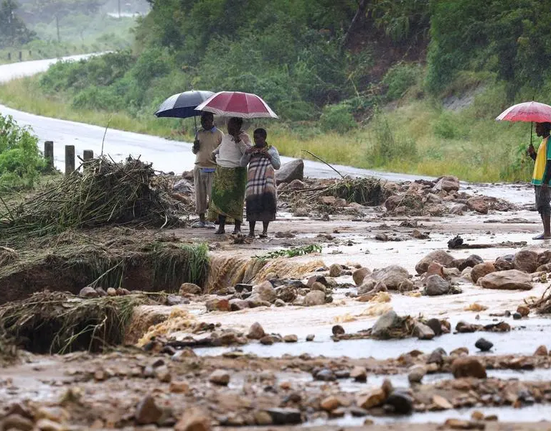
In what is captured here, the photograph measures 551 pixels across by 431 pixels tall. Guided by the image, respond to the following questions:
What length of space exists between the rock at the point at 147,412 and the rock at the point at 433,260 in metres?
5.83

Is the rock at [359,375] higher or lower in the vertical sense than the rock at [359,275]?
lower

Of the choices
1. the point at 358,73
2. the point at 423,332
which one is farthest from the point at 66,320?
the point at 358,73

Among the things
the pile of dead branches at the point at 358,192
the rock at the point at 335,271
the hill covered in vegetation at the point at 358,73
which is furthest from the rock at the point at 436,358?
the hill covered in vegetation at the point at 358,73

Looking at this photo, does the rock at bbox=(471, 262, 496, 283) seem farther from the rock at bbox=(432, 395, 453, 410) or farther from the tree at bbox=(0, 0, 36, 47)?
the tree at bbox=(0, 0, 36, 47)

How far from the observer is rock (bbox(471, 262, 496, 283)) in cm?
1062

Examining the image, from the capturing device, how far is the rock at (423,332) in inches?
321

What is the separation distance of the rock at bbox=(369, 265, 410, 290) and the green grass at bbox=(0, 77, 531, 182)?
45.3ft

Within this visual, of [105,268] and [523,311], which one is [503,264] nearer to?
[523,311]

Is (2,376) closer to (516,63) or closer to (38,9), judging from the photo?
(516,63)

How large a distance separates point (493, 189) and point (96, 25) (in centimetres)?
8684

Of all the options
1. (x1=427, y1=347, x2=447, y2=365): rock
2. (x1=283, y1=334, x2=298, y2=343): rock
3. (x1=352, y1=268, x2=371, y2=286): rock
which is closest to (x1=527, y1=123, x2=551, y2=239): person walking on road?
(x1=352, y1=268, x2=371, y2=286): rock

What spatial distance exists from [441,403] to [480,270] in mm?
4565

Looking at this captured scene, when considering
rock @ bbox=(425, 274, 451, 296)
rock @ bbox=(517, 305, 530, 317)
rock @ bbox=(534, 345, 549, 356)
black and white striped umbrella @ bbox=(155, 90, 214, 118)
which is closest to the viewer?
rock @ bbox=(534, 345, 549, 356)

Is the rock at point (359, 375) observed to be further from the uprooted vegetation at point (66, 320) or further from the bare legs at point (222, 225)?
the bare legs at point (222, 225)
